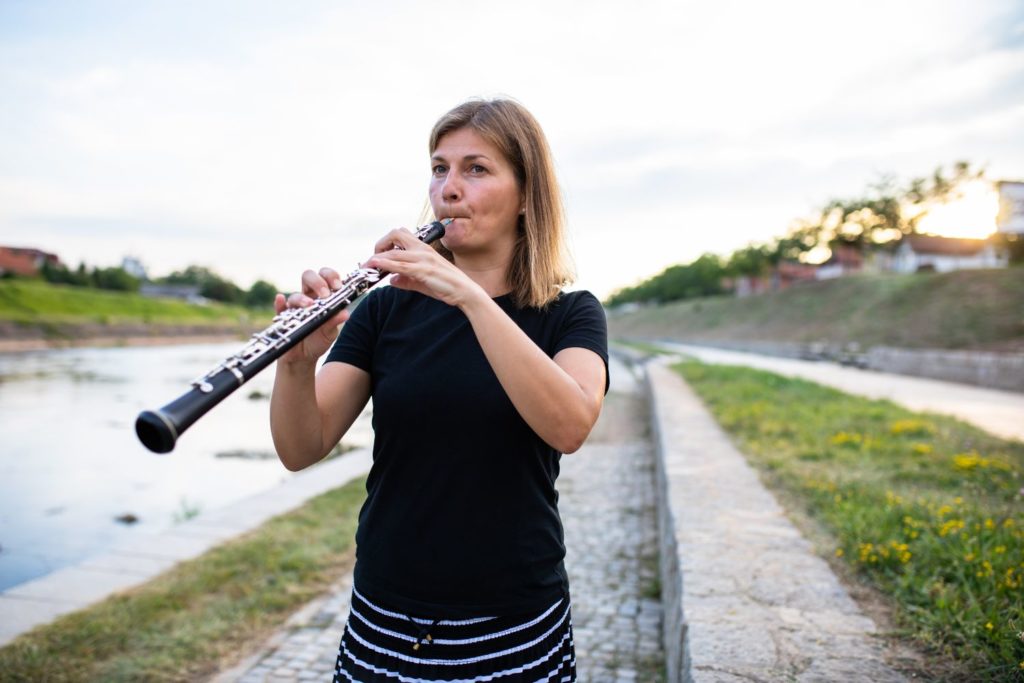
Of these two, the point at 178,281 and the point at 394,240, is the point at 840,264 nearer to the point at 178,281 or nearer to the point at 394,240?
the point at 394,240

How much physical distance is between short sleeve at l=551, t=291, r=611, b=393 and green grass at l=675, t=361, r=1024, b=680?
171 cm

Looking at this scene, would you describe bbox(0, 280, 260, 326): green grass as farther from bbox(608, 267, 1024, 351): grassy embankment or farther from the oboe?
the oboe

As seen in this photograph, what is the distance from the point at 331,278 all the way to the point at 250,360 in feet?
1.02

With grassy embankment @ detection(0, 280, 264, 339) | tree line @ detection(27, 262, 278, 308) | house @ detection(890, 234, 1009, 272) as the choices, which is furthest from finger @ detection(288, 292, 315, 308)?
house @ detection(890, 234, 1009, 272)

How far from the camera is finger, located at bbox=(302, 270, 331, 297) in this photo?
1.66 meters

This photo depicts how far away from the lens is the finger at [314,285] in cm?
166

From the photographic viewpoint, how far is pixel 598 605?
4488 millimetres

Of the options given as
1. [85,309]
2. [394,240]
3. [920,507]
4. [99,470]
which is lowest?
[99,470]

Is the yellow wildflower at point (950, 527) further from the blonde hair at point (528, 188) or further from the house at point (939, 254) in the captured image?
the house at point (939, 254)

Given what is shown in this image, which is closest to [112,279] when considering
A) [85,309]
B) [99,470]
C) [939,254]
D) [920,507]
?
[85,309]

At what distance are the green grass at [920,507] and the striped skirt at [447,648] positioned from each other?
1.60 metres

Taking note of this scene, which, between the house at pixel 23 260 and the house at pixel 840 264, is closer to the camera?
the house at pixel 23 260

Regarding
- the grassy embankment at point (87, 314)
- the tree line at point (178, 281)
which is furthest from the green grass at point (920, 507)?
the grassy embankment at point (87, 314)

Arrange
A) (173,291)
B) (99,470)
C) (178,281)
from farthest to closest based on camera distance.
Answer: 1. (178,281)
2. (173,291)
3. (99,470)
